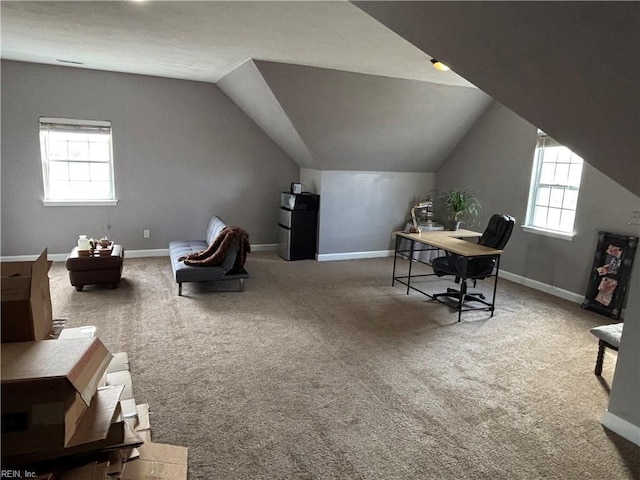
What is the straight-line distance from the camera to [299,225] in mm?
6141

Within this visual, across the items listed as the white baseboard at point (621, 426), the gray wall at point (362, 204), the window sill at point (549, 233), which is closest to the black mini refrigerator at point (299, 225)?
the gray wall at point (362, 204)

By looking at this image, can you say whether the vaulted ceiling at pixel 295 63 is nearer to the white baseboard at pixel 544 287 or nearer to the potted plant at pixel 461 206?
the potted plant at pixel 461 206

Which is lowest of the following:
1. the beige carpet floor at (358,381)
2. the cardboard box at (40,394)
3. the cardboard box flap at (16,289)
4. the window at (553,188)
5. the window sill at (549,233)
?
the beige carpet floor at (358,381)

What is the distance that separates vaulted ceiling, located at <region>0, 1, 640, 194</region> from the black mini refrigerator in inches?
22.5

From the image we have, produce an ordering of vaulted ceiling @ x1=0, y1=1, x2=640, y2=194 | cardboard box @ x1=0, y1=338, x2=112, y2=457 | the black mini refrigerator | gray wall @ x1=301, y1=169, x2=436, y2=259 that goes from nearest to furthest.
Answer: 1. cardboard box @ x1=0, y1=338, x2=112, y2=457
2. vaulted ceiling @ x1=0, y1=1, x2=640, y2=194
3. the black mini refrigerator
4. gray wall @ x1=301, y1=169, x2=436, y2=259

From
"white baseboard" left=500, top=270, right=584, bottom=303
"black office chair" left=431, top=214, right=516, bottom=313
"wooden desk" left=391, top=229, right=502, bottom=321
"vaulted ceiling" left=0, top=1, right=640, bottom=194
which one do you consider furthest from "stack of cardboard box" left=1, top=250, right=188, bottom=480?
"white baseboard" left=500, top=270, right=584, bottom=303

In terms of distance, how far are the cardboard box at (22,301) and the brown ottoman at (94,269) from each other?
3152 millimetres

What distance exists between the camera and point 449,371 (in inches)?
121

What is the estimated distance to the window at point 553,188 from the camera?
16.0 feet

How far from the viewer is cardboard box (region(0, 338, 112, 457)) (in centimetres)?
130

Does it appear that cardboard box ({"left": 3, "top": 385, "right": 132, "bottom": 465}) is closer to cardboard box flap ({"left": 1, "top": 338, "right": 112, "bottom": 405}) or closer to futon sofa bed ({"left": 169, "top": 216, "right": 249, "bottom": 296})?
cardboard box flap ({"left": 1, "top": 338, "right": 112, "bottom": 405})

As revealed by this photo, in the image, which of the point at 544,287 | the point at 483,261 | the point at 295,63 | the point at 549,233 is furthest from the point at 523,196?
the point at 295,63

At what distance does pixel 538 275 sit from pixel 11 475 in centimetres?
543

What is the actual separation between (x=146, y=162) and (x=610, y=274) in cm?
588
